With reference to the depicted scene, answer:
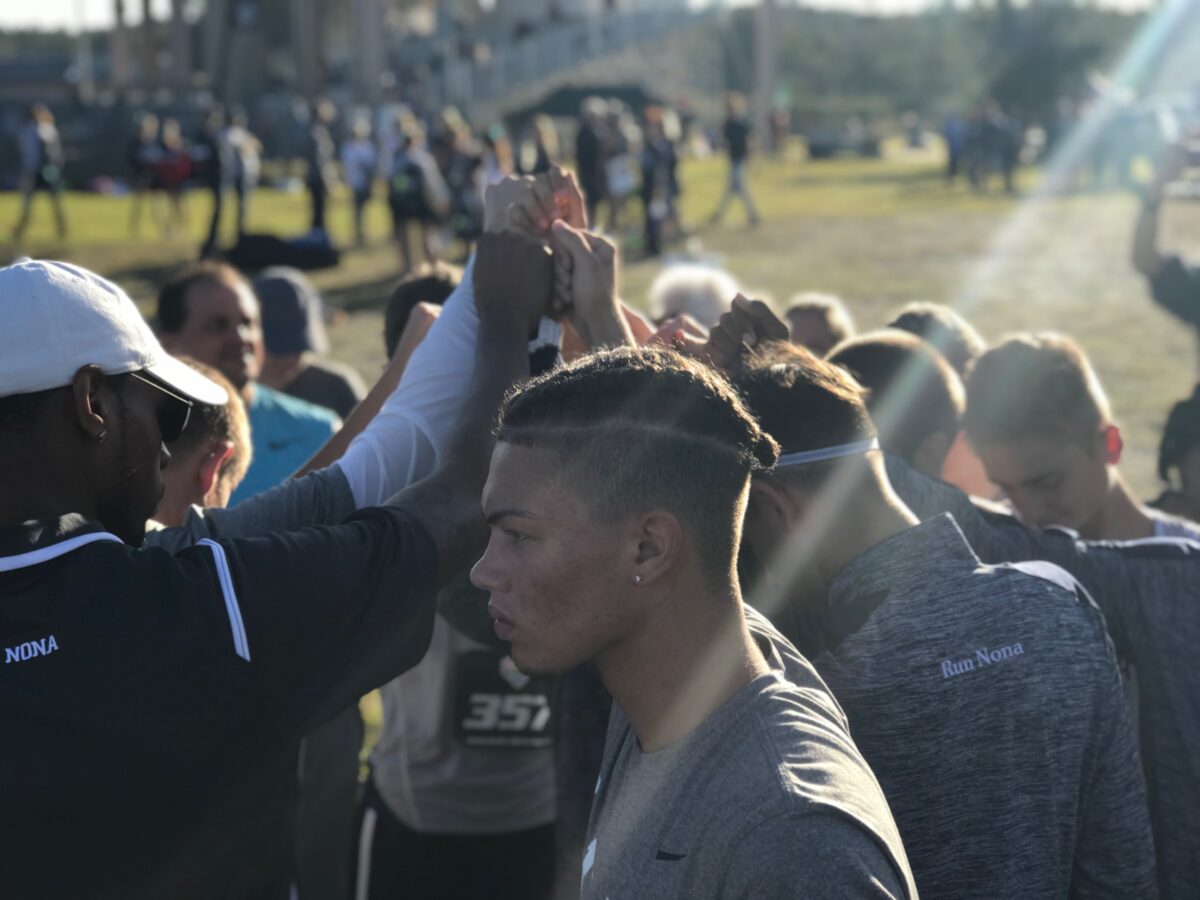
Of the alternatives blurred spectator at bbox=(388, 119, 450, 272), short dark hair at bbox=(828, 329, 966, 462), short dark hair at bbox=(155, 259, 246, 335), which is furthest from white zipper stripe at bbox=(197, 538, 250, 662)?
blurred spectator at bbox=(388, 119, 450, 272)

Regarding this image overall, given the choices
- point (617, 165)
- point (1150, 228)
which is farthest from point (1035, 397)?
point (617, 165)

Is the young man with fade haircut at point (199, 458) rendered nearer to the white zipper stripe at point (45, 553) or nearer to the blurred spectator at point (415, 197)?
the white zipper stripe at point (45, 553)

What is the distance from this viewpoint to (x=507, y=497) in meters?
2.13

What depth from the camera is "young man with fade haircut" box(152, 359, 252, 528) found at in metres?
3.09

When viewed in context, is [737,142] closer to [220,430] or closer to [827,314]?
[827,314]

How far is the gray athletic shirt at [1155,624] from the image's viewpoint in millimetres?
3010

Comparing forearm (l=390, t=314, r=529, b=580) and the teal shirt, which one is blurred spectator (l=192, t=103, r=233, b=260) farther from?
forearm (l=390, t=314, r=529, b=580)

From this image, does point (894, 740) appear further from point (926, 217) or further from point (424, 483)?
point (926, 217)

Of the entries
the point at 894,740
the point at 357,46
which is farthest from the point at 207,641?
the point at 357,46

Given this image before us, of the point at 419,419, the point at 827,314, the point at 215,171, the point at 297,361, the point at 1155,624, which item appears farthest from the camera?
the point at 215,171

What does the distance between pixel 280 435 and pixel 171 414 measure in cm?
239

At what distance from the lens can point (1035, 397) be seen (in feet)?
11.9

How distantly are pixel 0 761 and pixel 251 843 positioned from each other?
588mm

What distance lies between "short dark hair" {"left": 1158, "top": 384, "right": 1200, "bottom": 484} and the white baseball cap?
2956mm
